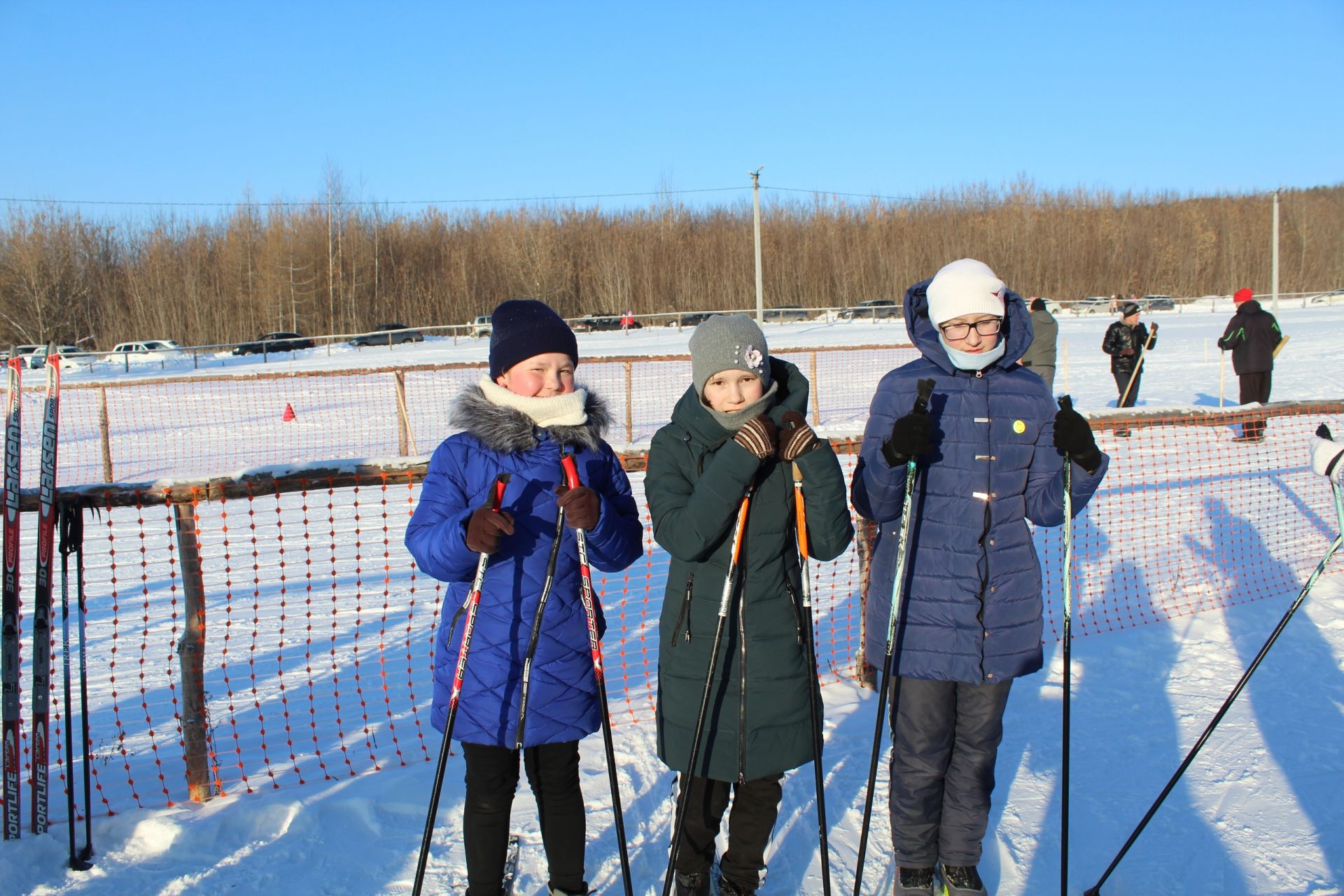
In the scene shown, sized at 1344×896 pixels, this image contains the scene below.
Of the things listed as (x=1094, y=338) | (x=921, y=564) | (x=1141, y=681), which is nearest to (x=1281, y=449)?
(x=1141, y=681)

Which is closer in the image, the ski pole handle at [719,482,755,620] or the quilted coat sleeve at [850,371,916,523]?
the ski pole handle at [719,482,755,620]

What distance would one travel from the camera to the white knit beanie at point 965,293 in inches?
102

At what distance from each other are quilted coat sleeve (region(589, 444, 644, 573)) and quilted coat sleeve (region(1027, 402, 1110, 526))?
1.16 meters

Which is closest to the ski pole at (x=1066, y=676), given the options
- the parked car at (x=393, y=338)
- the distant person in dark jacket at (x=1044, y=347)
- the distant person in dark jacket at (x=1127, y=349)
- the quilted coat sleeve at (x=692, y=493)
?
the quilted coat sleeve at (x=692, y=493)

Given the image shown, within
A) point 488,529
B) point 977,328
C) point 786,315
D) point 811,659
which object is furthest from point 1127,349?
point 786,315

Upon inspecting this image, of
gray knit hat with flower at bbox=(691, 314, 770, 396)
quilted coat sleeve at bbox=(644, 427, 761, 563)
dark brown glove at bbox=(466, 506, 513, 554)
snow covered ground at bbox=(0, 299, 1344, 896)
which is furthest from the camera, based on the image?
snow covered ground at bbox=(0, 299, 1344, 896)

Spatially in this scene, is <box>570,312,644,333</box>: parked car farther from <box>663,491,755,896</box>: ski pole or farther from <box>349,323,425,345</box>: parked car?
<box>663,491,755,896</box>: ski pole

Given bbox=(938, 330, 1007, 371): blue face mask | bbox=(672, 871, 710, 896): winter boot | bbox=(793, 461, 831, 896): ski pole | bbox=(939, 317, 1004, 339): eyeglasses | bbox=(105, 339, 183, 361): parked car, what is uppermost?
bbox=(105, 339, 183, 361): parked car

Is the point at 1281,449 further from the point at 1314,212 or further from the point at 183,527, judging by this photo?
the point at 1314,212

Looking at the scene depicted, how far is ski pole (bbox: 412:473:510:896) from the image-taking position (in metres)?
2.32

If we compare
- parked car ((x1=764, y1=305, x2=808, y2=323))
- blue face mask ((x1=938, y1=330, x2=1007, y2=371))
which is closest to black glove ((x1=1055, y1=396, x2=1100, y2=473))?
blue face mask ((x1=938, y1=330, x2=1007, y2=371))

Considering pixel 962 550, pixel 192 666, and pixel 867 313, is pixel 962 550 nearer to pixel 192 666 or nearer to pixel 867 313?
pixel 192 666

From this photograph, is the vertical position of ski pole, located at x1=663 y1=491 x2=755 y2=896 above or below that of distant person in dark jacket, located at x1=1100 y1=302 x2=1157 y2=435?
below

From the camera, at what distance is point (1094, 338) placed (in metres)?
26.9
